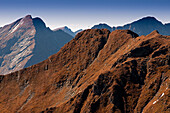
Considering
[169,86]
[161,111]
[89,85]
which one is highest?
[89,85]

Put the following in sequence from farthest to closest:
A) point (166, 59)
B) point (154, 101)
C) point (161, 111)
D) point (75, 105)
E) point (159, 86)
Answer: point (75, 105) < point (166, 59) < point (159, 86) < point (154, 101) < point (161, 111)

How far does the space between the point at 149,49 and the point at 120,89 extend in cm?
5165

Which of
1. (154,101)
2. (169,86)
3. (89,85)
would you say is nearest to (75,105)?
(89,85)

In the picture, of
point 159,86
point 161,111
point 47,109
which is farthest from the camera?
point 47,109

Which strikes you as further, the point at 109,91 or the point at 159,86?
the point at 109,91

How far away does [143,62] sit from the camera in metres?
180

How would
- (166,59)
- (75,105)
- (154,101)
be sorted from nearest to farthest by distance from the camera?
(154,101) → (166,59) → (75,105)

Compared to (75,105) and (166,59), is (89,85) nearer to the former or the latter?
(75,105)

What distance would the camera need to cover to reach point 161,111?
134 m

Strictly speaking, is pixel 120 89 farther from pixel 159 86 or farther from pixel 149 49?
pixel 149 49

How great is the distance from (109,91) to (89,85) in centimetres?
2347

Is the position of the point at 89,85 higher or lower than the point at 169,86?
higher

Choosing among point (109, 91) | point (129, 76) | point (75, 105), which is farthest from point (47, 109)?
point (129, 76)

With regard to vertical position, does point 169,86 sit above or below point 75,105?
below
